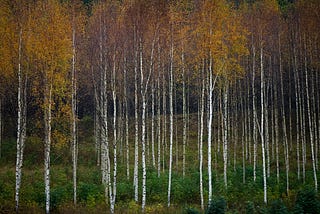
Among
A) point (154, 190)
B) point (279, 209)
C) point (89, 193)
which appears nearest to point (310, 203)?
point (279, 209)

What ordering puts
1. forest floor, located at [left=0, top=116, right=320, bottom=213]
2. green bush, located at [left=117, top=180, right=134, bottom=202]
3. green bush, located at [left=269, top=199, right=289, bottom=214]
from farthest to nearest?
green bush, located at [left=117, top=180, right=134, bottom=202]
forest floor, located at [left=0, top=116, right=320, bottom=213]
green bush, located at [left=269, top=199, right=289, bottom=214]

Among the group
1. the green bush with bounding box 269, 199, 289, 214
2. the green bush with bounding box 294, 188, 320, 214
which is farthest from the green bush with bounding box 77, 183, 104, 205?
the green bush with bounding box 294, 188, 320, 214

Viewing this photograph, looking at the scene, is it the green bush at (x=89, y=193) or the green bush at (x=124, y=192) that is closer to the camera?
the green bush at (x=89, y=193)

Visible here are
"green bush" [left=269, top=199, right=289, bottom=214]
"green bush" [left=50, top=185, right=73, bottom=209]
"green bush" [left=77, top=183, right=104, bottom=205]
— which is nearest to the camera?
"green bush" [left=269, top=199, right=289, bottom=214]

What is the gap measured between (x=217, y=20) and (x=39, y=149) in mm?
23795

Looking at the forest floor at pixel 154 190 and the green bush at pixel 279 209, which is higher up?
the green bush at pixel 279 209

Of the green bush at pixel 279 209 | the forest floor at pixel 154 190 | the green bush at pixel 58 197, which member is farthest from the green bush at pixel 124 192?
the green bush at pixel 279 209

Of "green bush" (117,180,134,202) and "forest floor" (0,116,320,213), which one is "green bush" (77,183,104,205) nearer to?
"forest floor" (0,116,320,213)

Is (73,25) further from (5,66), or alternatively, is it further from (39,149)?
(39,149)

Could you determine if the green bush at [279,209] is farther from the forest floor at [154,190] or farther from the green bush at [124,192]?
the green bush at [124,192]

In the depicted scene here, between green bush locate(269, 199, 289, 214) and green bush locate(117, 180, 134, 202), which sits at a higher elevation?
green bush locate(269, 199, 289, 214)

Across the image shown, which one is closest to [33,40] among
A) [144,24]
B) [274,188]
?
[144,24]

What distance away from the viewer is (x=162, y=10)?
19.2 meters

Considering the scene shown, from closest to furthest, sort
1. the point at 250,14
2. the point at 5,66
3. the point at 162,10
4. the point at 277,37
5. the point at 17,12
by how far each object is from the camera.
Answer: the point at 17,12 < the point at 162,10 < the point at 5,66 < the point at 250,14 < the point at 277,37
